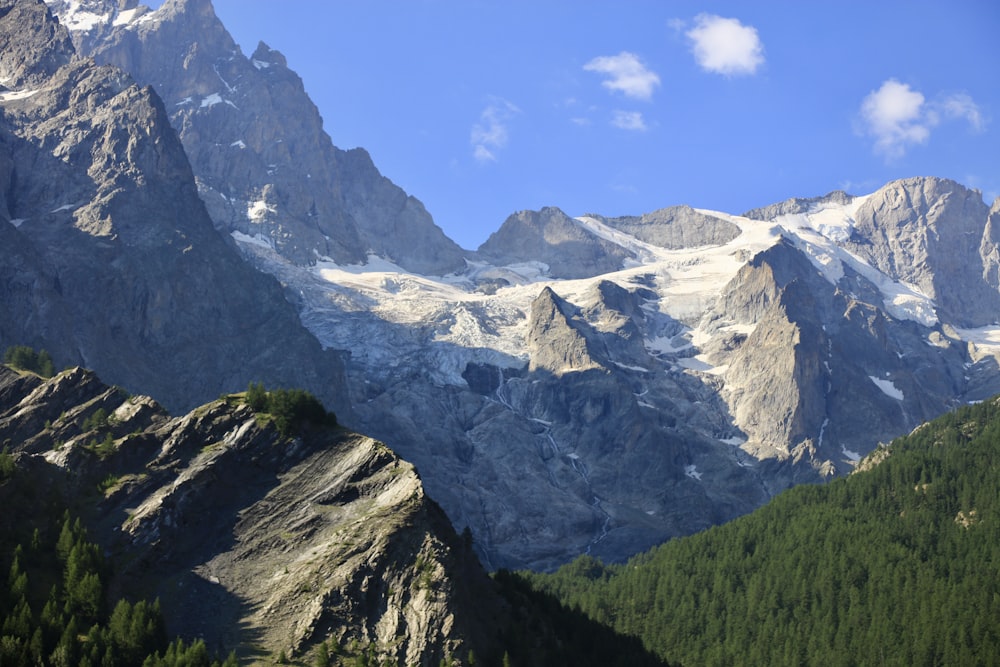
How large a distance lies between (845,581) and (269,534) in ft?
294

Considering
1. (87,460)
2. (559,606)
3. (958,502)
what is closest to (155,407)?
(87,460)

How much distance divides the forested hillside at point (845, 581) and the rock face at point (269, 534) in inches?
2327

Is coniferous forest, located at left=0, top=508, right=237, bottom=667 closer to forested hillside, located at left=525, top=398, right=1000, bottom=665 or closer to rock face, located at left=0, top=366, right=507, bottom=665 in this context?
rock face, located at left=0, top=366, right=507, bottom=665

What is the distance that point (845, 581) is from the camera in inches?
6604

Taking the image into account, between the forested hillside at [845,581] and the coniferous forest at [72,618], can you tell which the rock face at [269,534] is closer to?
the coniferous forest at [72,618]

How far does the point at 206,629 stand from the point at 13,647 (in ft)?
52.7

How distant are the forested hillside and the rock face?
59095 millimetres

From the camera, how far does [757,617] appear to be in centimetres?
16812

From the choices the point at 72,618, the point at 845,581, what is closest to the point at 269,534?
the point at 72,618

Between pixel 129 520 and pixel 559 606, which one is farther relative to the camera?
pixel 559 606

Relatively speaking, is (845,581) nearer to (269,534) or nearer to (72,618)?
(269,534)

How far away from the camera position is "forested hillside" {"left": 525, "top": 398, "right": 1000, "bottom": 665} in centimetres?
15088

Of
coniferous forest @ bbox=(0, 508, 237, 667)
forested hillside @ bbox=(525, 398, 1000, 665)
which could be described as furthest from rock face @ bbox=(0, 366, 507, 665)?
forested hillside @ bbox=(525, 398, 1000, 665)

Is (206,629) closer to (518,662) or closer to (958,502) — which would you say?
(518,662)
